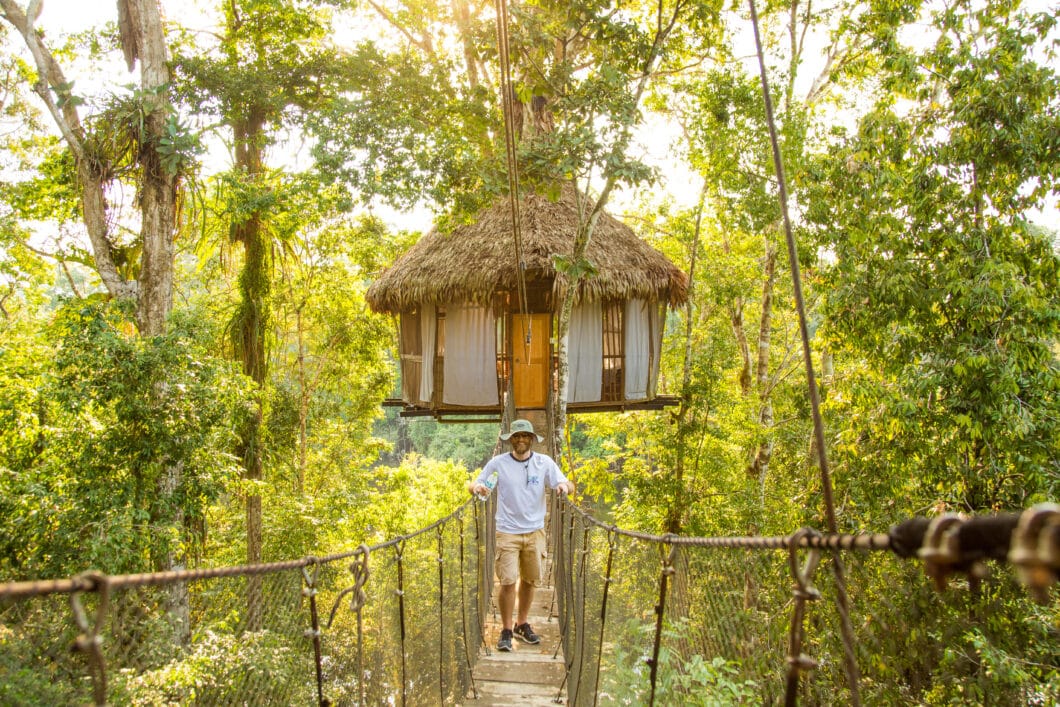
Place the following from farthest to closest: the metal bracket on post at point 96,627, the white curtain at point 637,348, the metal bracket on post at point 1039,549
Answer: the white curtain at point 637,348 < the metal bracket on post at point 96,627 < the metal bracket on post at point 1039,549

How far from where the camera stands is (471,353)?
260 inches

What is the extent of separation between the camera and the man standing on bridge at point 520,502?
2.94 m

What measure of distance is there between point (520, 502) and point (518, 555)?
253mm

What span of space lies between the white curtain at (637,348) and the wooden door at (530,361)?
80cm

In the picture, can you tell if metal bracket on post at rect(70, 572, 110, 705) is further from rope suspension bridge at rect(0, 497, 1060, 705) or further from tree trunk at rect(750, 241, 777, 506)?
tree trunk at rect(750, 241, 777, 506)

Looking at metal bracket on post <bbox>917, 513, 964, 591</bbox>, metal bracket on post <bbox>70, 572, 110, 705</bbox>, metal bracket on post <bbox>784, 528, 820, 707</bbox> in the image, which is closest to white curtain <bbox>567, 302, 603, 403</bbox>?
metal bracket on post <bbox>784, 528, 820, 707</bbox>

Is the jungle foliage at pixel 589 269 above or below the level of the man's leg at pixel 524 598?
above

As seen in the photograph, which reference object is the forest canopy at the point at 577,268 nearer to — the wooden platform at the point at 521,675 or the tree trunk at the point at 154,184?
the tree trunk at the point at 154,184

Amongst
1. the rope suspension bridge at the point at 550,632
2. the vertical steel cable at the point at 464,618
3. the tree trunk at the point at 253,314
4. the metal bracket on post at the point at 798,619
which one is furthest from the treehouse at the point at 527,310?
the metal bracket on post at the point at 798,619

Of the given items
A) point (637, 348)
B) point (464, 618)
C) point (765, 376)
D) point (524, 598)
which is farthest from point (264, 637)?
point (765, 376)

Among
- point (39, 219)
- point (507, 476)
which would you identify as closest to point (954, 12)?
point (507, 476)

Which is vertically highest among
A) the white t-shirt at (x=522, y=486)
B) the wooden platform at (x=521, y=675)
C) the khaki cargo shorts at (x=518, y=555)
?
the white t-shirt at (x=522, y=486)

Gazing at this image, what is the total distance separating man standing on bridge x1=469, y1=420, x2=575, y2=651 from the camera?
2.94 meters

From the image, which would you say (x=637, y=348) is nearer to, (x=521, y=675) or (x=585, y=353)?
(x=585, y=353)
